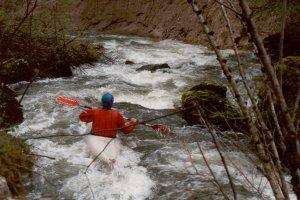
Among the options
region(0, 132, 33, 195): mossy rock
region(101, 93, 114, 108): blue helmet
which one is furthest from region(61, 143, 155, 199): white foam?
region(101, 93, 114, 108): blue helmet

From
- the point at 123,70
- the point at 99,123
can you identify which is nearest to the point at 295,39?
the point at 123,70

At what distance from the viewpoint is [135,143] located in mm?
8344

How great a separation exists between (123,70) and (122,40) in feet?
16.7

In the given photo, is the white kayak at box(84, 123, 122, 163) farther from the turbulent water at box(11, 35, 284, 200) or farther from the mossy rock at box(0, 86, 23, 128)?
the mossy rock at box(0, 86, 23, 128)

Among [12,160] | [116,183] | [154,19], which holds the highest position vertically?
[12,160]

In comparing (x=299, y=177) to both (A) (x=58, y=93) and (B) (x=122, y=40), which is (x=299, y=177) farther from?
(B) (x=122, y=40)

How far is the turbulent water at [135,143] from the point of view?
6461 mm

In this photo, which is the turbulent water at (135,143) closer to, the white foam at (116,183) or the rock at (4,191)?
the white foam at (116,183)

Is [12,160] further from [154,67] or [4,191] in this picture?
[154,67]

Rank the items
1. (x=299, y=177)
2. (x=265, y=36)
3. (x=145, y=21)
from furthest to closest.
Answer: (x=145, y=21)
(x=265, y=36)
(x=299, y=177)

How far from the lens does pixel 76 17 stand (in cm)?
2327

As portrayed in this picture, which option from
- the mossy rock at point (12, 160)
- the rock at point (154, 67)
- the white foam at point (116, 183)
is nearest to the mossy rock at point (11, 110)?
the white foam at point (116, 183)

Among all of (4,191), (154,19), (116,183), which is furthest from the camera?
(154,19)

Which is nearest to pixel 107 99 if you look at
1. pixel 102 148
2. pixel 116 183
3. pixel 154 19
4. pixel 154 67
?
pixel 102 148
